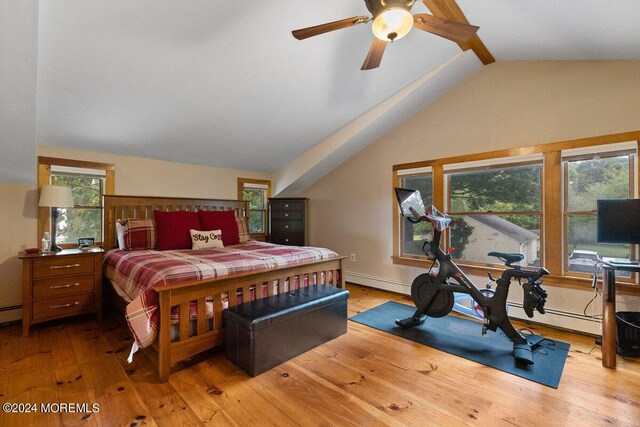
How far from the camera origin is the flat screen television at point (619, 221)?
81.3 inches

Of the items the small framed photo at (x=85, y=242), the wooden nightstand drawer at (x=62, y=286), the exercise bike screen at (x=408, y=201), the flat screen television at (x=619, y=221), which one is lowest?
the wooden nightstand drawer at (x=62, y=286)

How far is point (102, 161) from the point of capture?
130 inches

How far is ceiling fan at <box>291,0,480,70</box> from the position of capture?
59.1 inches

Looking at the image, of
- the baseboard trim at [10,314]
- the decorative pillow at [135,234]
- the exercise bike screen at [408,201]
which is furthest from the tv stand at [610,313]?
the baseboard trim at [10,314]

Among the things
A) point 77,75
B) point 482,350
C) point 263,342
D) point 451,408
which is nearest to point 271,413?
point 263,342

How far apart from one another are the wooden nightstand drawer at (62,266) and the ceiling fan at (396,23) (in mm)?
2878

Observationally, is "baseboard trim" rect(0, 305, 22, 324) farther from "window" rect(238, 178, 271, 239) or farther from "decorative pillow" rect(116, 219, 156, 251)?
"window" rect(238, 178, 271, 239)

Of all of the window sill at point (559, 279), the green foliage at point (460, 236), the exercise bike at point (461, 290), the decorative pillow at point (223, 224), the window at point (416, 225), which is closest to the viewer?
the exercise bike at point (461, 290)

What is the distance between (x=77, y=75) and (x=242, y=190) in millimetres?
2702

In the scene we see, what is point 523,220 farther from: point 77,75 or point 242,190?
point 77,75

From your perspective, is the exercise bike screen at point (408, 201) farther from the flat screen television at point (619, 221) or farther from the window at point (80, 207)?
the window at point (80, 207)

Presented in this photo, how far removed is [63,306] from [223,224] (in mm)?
1712

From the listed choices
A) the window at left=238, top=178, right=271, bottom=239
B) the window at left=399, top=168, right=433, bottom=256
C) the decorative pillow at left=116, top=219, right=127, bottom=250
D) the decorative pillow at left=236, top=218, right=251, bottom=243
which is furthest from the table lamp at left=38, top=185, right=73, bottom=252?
the window at left=399, top=168, right=433, bottom=256

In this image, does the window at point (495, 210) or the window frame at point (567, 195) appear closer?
the window frame at point (567, 195)
